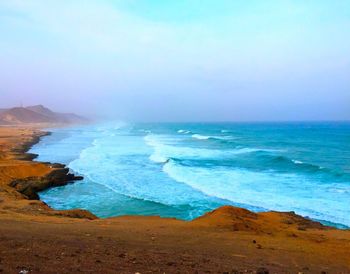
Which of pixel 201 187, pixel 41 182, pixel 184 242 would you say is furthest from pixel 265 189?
pixel 184 242

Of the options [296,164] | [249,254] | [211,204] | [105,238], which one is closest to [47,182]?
[211,204]

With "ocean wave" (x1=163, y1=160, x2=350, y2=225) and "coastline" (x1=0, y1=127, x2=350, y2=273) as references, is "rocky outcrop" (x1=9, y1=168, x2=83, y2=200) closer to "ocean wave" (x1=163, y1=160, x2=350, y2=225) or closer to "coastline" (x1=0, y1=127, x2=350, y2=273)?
"coastline" (x1=0, y1=127, x2=350, y2=273)

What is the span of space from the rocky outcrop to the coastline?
7232mm

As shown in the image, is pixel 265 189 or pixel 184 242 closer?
pixel 184 242

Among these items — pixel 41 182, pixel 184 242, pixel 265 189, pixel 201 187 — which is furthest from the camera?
pixel 41 182

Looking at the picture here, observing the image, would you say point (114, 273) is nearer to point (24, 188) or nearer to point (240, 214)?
point (240, 214)

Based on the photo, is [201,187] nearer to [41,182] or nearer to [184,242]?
[41,182]

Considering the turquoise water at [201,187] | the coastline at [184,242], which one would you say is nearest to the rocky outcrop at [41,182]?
the turquoise water at [201,187]

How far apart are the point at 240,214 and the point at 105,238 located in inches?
269

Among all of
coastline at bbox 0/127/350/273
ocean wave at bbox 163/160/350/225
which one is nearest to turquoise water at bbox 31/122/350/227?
ocean wave at bbox 163/160/350/225

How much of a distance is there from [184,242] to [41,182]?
1897cm

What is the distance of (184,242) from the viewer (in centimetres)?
1135

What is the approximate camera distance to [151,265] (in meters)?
7.98

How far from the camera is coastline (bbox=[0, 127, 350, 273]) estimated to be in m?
8.10
